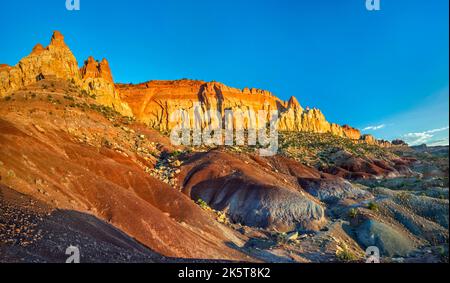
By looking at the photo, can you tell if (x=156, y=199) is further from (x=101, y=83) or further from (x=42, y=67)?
(x=101, y=83)

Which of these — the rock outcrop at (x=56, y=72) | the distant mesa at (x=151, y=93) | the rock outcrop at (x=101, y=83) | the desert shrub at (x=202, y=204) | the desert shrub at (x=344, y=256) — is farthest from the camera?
the rock outcrop at (x=101, y=83)

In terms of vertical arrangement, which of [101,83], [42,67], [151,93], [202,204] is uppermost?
[151,93]

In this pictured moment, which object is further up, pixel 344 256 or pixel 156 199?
pixel 156 199

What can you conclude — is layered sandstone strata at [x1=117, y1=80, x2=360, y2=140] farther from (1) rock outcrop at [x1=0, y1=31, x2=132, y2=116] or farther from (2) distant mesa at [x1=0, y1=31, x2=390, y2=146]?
(1) rock outcrop at [x1=0, y1=31, x2=132, y2=116]

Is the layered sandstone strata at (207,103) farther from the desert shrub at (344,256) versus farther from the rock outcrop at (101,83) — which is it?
the desert shrub at (344,256)

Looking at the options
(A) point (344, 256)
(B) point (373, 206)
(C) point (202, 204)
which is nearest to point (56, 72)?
(C) point (202, 204)

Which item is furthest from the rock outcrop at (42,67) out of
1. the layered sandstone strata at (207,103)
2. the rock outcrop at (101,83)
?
the layered sandstone strata at (207,103)

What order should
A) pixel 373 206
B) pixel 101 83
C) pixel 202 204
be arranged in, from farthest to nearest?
pixel 101 83 → pixel 202 204 → pixel 373 206

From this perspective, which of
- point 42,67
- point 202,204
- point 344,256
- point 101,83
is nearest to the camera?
point 344,256

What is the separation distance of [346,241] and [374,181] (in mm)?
30500

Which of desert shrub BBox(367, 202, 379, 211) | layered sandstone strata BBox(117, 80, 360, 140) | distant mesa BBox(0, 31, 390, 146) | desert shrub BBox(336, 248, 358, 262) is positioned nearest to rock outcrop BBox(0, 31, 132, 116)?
distant mesa BBox(0, 31, 390, 146)

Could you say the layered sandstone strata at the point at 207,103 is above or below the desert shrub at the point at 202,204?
above

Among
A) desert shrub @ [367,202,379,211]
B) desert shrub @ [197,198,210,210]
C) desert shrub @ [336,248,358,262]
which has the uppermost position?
desert shrub @ [197,198,210,210]

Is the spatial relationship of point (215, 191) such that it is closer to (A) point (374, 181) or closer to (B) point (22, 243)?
(B) point (22, 243)
